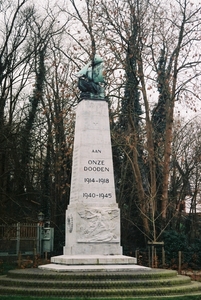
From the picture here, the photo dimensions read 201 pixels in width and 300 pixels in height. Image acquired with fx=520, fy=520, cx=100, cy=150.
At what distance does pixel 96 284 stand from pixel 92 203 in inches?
143

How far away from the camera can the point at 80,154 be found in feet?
54.6

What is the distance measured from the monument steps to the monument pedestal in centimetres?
120

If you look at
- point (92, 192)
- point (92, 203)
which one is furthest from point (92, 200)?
point (92, 192)

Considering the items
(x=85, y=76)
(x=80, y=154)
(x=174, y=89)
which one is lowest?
(x=80, y=154)

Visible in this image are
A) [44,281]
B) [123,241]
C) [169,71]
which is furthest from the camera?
[123,241]

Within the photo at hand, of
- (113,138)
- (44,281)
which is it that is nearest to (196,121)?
(113,138)

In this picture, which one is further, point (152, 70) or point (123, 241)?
point (123, 241)

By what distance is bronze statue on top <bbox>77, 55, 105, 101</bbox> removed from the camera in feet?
57.2

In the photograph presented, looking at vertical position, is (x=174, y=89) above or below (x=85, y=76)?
above

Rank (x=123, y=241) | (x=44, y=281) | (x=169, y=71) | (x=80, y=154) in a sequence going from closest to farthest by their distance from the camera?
(x=44, y=281)
(x=80, y=154)
(x=169, y=71)
(x=123, y=241)

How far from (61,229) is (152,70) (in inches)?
405

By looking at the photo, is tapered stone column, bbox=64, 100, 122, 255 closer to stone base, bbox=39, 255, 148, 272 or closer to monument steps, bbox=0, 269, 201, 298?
stone base, bbox=39, 255, 148, 272

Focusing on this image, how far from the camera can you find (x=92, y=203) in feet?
53.6

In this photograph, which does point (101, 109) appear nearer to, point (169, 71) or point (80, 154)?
point (80, 154)
